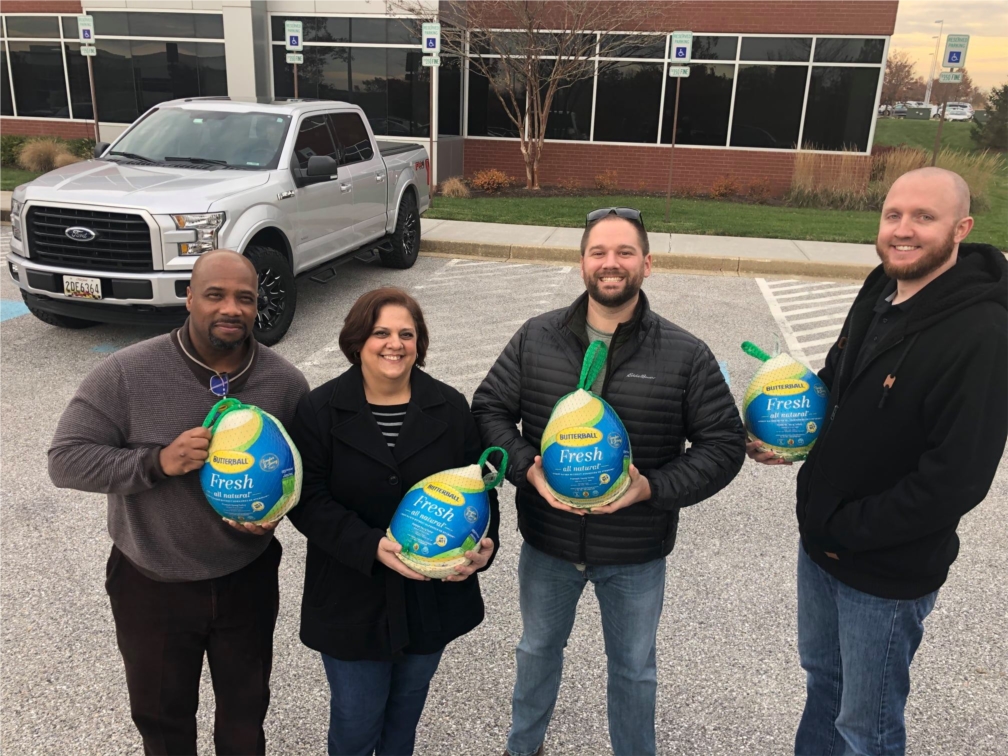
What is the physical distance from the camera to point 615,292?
2.32 metres

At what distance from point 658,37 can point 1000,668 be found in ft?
57.6

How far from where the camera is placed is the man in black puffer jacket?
2342mm

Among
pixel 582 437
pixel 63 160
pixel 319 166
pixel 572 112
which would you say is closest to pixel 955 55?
pixel 572 112

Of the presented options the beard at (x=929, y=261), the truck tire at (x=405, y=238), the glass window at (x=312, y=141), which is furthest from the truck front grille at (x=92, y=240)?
the beard at (x=929, y=261)

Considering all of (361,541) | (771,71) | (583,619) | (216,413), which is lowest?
(583,619)

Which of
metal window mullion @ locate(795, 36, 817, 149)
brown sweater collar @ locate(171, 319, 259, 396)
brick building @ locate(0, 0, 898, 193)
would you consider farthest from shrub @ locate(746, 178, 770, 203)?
brown sweater collar @ locate(171, 319, 259, 396)

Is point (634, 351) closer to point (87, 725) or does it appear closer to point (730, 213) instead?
point (87, 725)

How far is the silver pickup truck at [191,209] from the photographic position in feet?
21.2

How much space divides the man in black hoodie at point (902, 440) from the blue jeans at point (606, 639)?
543 mm

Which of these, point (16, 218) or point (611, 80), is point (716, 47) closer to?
point (611, 80)

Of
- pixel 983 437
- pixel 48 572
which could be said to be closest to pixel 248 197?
pixel 48 572

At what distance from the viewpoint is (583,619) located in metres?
3.58

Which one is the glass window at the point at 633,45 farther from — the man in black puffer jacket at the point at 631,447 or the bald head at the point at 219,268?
the bald head at the point at 219,268

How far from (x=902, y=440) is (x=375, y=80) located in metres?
19.2
